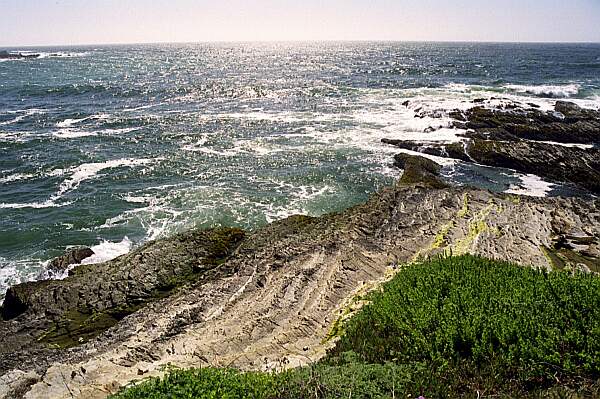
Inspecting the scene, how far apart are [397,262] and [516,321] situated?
594 centimetres

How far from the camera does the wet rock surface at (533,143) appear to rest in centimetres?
3014

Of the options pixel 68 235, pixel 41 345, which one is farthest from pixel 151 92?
pixel 41 345

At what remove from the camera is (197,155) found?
35.7m

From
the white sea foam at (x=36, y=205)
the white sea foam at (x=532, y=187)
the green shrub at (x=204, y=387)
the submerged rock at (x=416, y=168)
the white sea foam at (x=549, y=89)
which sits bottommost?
the white sea foam at (x=36, y=205)

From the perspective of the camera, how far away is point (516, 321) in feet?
26.2

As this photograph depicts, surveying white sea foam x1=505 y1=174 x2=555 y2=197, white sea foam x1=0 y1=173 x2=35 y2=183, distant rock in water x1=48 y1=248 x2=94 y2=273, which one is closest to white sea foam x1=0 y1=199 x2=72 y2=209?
white sea foam x1=0 y1=173 x2=35 y2=183

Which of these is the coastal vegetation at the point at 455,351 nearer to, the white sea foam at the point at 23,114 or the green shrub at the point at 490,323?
the green shrub at the point at 490,323

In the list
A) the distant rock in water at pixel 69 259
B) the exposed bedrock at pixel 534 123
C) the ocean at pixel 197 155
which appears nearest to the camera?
the distant rock in water at pixel 69 259

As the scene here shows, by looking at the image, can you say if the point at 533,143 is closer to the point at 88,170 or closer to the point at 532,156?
the point at 532,156

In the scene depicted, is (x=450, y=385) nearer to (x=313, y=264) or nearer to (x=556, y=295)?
(x=556, y=295)

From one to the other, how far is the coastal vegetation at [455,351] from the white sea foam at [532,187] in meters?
19.0

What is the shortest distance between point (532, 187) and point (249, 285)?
73.8 feet

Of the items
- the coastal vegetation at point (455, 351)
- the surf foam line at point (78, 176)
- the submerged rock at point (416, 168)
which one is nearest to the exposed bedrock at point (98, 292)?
the coastal vegetation at point (455, 351)

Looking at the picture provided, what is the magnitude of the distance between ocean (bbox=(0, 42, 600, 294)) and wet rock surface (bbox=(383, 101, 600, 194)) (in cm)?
140
